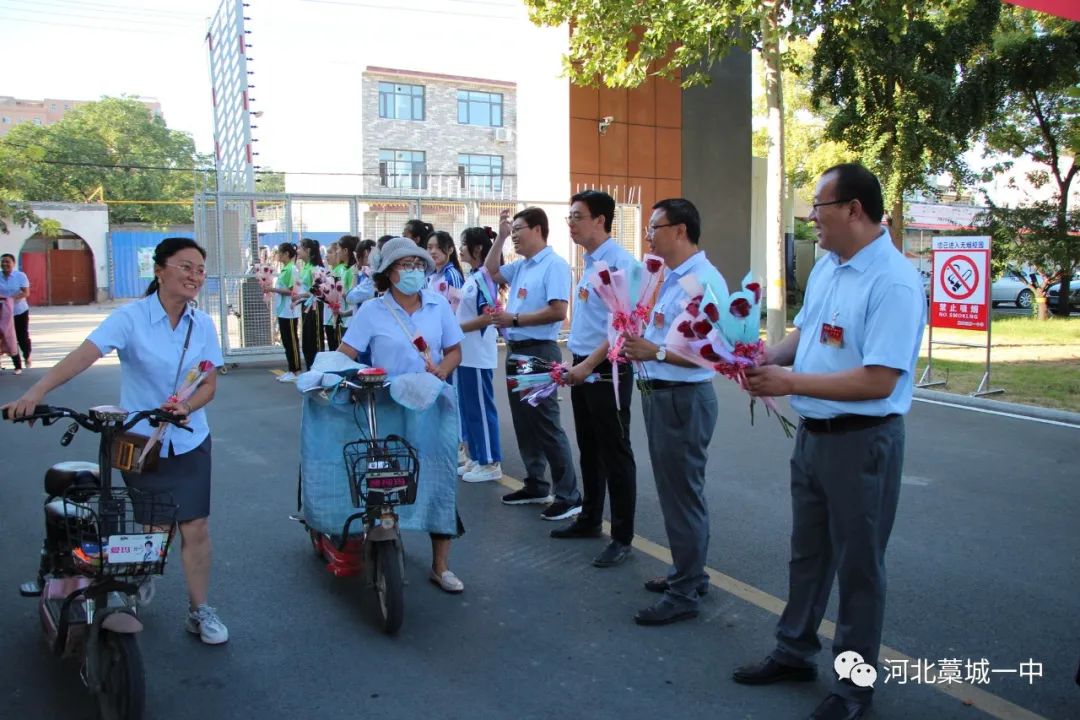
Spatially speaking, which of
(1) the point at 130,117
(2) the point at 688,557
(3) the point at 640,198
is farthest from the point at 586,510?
(1) the point at 130,117

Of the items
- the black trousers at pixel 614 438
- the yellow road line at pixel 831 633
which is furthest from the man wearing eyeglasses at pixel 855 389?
the black trousers at pixel 614 438

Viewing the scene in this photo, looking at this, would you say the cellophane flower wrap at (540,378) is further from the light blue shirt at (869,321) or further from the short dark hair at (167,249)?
the short dark hair at (167,249)

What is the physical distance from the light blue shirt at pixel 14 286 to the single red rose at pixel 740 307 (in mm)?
12611

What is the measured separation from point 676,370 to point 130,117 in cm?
6047

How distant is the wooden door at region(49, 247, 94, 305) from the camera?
32125mm

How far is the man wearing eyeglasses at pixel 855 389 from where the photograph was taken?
2.88 meters

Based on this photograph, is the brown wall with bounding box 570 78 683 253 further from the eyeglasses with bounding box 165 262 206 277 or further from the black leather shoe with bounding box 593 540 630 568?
the eyeglasses with bounding box 165 262 206 277

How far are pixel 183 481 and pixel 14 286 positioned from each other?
1121 centimetres

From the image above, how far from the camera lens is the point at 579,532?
5359 millimetres

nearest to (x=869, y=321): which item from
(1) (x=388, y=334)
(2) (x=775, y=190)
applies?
(1) (x=388, y=334)

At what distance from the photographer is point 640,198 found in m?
18.0

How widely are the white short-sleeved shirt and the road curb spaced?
20.4 ft

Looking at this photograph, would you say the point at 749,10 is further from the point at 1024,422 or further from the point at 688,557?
the point at 688,557

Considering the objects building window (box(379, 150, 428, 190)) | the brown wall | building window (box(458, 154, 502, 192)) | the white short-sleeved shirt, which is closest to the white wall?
building window (box(379, 150, 428, 190))
